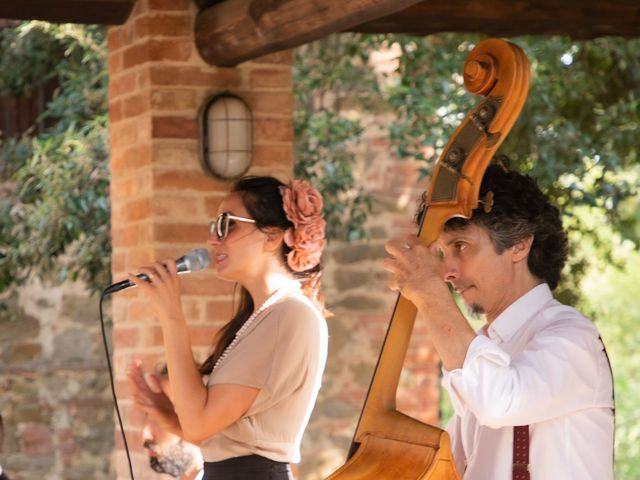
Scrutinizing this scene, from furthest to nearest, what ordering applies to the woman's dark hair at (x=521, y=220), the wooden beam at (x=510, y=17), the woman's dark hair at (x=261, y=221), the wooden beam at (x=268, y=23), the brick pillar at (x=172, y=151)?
the wooden beam at (x=510, y=17) → the brick pillar at (x=172, y=151) → the wooden beam at (x=268, y=23) → the woman's dark hair at (x=261, y=221) → the woman's dark hair at (x=521, y=220)

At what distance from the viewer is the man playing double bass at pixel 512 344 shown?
222cm

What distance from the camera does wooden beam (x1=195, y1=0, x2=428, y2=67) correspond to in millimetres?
3652

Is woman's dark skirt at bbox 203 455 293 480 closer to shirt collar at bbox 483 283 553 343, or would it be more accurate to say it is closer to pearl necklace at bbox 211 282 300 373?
pearl necklace at bbox 211 282 300 373

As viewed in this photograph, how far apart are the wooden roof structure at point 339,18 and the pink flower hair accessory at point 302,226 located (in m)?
0.52

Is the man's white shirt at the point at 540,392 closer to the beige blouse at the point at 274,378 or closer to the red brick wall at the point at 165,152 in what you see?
the beige blouse at the point at 274,378

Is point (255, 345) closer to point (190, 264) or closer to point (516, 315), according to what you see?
point (190, 264)

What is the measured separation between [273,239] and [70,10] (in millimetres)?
1577

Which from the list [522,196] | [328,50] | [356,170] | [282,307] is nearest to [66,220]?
[328,50]

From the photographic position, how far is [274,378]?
3109 millimetres

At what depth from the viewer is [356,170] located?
289 inches

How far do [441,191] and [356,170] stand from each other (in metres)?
4.95

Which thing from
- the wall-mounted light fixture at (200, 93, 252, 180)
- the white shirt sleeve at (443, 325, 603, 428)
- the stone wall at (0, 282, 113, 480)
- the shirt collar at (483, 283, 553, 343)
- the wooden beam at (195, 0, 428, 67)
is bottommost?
the stone wall at (0, 282, 113, 480)

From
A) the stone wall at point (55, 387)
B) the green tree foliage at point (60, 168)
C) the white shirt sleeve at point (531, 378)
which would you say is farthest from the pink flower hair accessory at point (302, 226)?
the stone wall at point (55, 387)

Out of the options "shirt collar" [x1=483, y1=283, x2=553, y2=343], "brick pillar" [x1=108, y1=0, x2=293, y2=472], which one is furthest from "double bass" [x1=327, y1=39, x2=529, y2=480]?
"brick pillar" [x1=108, y1=0, x2=293, y2=472]
